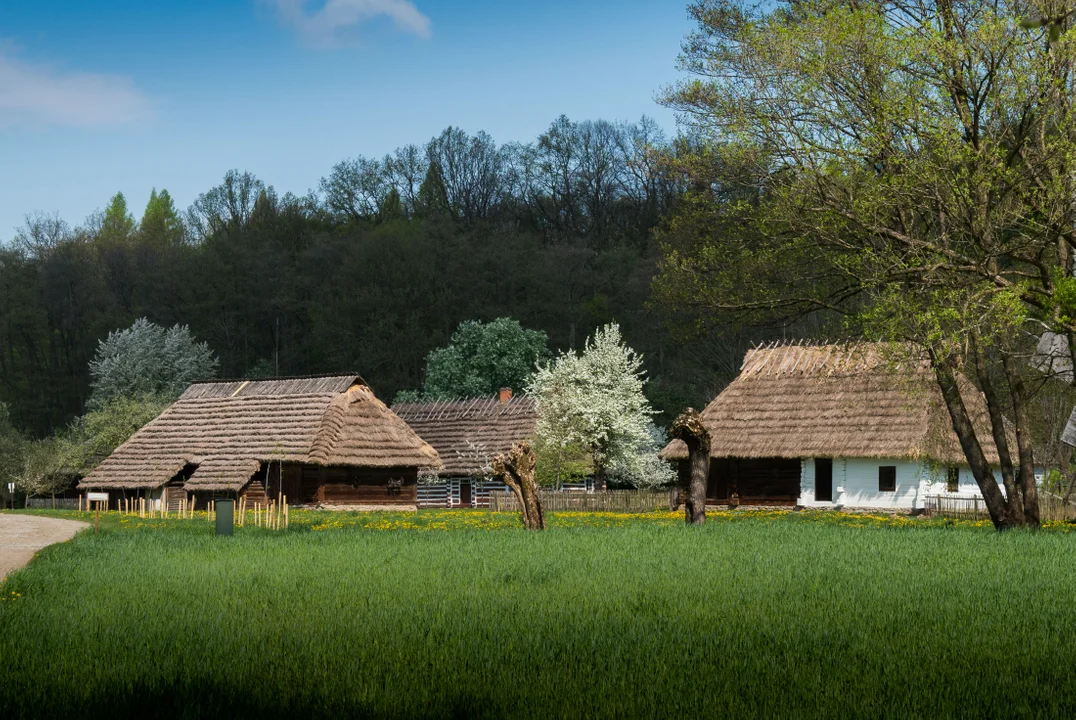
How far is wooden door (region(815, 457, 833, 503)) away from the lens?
4512 cm

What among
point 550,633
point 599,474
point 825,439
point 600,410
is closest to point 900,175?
point 550,633

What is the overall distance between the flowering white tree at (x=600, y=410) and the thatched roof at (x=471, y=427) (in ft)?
9.82

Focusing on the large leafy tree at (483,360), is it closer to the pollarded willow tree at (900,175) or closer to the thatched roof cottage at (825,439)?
the thatched roof cottage at (825,439)

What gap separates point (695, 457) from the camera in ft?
92.6

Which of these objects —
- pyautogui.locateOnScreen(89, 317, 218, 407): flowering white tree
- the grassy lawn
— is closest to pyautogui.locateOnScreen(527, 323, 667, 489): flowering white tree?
pyautogui.locateOnScreen(89, 317, 218, 407): flowering white tree

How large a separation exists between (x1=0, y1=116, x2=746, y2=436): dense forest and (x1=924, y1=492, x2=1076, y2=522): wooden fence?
94.4 feet

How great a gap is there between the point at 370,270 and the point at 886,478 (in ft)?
147

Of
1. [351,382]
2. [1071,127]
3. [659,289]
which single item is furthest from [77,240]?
[1071,127]

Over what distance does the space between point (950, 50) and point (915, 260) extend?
A: 3.73 metres

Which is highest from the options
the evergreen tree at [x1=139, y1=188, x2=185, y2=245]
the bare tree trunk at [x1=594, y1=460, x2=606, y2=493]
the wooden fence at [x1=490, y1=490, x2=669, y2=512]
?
the evergreen tree at [x1=139, y1=188, x2=185, y2=245]

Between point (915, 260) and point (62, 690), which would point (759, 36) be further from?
point (62, 690)

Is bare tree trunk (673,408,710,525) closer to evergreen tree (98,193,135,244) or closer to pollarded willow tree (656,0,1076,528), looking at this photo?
pollarded willow tree (656,0,1076,528)

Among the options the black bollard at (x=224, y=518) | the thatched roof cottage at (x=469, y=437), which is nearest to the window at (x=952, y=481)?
the thatched roof cottage at (x=469, y=437)

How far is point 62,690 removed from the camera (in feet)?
27.9
